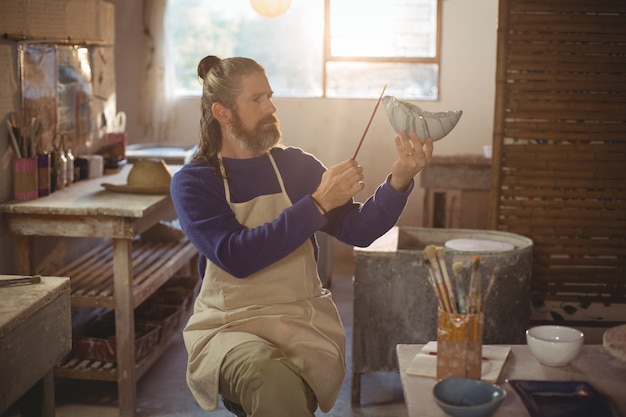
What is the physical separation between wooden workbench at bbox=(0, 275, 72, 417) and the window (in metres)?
4.42

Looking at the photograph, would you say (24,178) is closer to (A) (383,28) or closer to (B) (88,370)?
(B) (88,370)

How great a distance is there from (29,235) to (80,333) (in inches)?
27.1

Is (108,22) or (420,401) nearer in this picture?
(420,401)

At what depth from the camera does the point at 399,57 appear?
6.62m

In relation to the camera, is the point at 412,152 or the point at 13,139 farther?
the point at 13,139

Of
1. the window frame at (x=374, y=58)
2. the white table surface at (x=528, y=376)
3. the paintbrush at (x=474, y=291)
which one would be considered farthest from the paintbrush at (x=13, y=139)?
the window frame at (x=374, y=58)

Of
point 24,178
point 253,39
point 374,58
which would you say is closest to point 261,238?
point 24,178

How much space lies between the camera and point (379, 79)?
671 cm

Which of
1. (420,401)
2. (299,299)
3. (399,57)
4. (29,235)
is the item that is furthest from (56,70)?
(399,57)

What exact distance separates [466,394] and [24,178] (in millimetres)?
2371

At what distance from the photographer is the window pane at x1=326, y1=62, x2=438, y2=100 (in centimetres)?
666

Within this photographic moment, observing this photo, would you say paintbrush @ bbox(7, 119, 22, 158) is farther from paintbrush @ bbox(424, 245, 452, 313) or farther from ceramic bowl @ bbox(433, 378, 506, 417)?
ceramic bowl @ bbox(433, 378, 506, 417)

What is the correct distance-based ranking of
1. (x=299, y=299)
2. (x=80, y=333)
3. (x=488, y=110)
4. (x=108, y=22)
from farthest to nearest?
(x=488, y=110) → (x=108, y=22) → (x=80, y=333) → (x=299, y=299)

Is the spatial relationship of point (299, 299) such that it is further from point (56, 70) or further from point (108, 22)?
point (108, 22)
